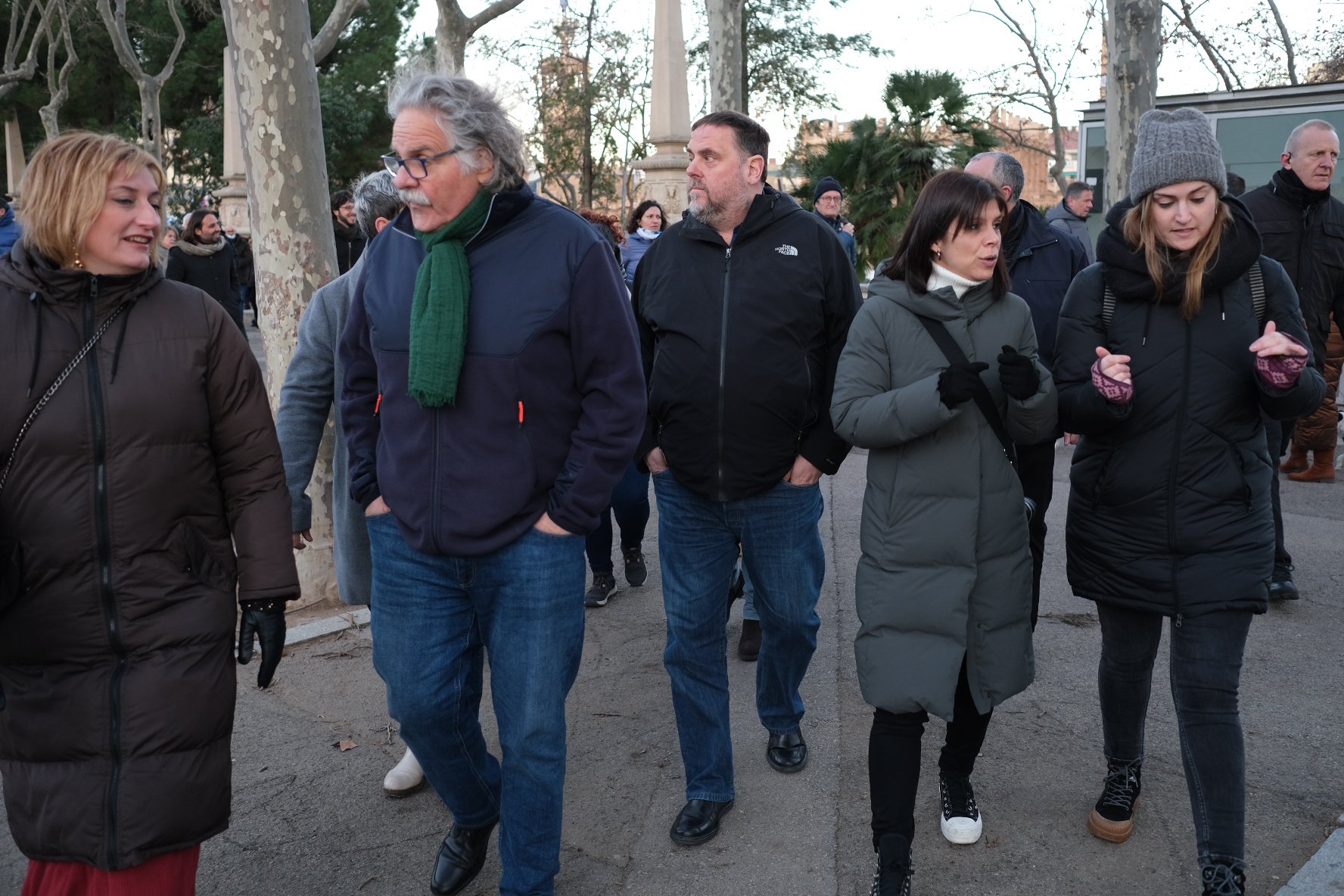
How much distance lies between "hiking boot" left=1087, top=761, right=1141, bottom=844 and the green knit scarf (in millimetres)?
2223

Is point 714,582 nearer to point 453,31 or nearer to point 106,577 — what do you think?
point 106,577

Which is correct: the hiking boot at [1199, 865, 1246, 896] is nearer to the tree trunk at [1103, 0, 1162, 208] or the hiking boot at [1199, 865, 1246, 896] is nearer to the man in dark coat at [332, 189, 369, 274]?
the man in dark coat at [332, 189, 369, 274]

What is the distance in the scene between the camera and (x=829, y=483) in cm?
874

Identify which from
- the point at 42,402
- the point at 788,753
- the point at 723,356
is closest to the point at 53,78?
the point at 723,356

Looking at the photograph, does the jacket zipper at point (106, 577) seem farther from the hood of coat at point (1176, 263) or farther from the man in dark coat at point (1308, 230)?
the man in dark coat at point (1308, 230)

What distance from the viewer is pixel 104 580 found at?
2.53 metres

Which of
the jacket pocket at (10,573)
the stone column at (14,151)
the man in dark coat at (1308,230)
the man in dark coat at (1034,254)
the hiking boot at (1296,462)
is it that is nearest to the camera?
the jacket pocket at (10,573)

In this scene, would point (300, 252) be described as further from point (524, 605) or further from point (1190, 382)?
point (1190, 382)

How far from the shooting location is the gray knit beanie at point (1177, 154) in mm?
3131

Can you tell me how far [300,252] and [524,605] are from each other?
322cm

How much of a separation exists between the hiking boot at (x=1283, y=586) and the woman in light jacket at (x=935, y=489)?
3067 millimetres

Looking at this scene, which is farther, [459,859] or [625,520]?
[625,520]

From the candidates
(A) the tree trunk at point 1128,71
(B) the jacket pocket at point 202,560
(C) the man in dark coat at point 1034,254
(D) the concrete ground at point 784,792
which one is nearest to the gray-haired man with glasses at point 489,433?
(D) the concrete ground at point 784,792

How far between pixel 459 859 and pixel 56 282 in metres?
1.82
